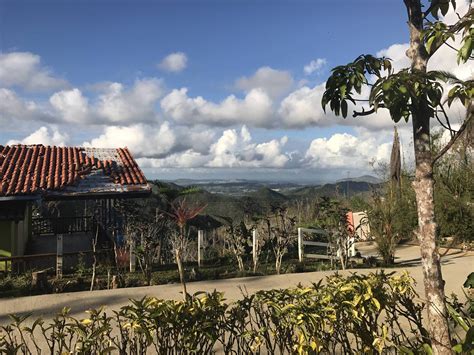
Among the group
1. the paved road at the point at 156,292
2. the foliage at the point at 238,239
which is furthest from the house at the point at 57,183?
the paved road at the point at 156,292

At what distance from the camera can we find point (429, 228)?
2.69 meters

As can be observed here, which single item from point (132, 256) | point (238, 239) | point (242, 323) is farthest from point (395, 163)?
point (242, 323)

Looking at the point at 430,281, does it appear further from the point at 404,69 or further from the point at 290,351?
the point at 404,69

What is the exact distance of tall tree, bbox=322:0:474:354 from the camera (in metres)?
2.36

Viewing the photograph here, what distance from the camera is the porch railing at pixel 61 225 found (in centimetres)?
1419

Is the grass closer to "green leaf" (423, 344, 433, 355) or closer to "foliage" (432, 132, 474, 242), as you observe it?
"foliage" (432, 132, 474, 242)

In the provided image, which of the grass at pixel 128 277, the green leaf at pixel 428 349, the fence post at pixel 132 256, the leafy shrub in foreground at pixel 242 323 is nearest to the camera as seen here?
the leafy shrub in foreground at pixel 242 323

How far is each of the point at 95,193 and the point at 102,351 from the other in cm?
952

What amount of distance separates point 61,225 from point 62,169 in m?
2.99

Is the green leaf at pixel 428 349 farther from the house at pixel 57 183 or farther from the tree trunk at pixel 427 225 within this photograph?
the house at pixel 57 183

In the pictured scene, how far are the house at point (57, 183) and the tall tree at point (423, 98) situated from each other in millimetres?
9716

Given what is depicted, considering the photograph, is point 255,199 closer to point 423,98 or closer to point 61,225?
point 61,225

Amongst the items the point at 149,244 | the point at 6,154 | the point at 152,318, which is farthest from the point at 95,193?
the point at 152,318

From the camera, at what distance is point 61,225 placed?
1462 centimetres
